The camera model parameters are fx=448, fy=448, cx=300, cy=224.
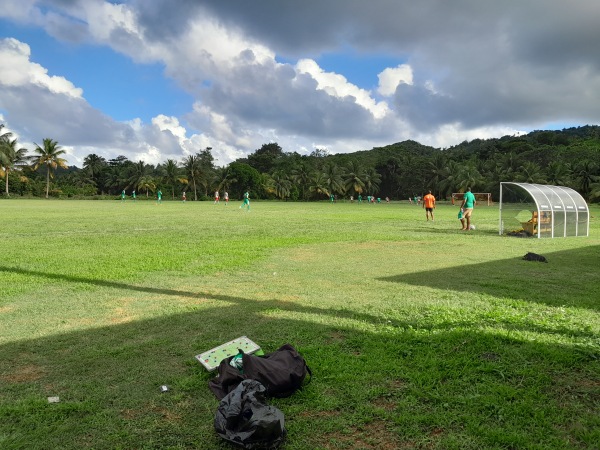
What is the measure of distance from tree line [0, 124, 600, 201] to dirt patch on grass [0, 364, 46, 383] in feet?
237

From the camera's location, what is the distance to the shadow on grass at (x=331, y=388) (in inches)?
134

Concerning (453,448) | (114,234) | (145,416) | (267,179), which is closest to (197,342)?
(145,416)

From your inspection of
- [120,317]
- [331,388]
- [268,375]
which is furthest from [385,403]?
[120,317]

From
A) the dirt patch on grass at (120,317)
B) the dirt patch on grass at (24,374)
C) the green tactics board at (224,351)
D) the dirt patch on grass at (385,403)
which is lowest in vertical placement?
the dirt patch on grass at (385,403)

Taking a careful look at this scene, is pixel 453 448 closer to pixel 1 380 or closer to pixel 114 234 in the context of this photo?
pixel 1 380

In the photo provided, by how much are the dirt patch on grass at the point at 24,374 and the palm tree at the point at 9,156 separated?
8119cm

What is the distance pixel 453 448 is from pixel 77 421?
2.91 meters

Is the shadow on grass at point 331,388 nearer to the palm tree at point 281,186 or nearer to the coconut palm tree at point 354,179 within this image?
the palm tree at point 281,186

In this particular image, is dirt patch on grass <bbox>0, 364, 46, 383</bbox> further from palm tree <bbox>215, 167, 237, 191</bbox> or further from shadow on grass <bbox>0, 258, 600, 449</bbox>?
palm tree <bbox>215, 167, 237, 191</bbox>

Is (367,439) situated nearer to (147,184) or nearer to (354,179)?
(147,184)

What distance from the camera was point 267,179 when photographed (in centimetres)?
9600

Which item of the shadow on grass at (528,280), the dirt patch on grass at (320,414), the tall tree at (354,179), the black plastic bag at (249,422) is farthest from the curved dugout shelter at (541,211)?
the tall tree at (354,179)

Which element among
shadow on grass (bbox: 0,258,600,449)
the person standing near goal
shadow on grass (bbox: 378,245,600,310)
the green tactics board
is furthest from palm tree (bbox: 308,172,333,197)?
the green tactics board

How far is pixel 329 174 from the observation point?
96.6 meters
